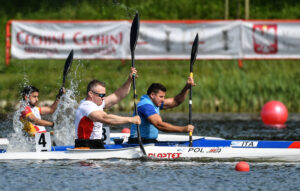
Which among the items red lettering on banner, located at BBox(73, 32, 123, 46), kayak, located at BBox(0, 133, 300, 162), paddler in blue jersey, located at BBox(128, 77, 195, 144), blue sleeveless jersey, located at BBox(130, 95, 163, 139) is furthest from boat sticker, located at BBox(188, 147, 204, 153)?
red lettering on banner, located at BBox(73, 32, 123, 46)

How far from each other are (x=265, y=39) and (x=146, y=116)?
1149cm

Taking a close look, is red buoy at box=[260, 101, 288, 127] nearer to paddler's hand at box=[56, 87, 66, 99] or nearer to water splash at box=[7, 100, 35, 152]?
paddler's hand at box=[56, 87, 66, 99]

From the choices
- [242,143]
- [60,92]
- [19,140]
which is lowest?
[242,143]

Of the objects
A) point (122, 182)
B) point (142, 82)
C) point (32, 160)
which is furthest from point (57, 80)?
point (122, 182)

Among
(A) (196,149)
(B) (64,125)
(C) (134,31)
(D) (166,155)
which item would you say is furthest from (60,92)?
(A) (196,149)

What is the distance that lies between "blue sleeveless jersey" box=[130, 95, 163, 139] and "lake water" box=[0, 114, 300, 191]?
88cm

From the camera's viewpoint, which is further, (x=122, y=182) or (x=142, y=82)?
(x=142, y=82)

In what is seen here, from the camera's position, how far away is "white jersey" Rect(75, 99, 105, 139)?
14.1 meters

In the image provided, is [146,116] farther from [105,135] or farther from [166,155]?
[105,135]

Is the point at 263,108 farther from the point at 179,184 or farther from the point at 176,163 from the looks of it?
the point at 179,184

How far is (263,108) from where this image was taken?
21.6 metres

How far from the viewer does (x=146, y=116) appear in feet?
48.8

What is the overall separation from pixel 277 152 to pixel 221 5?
66.1 ft

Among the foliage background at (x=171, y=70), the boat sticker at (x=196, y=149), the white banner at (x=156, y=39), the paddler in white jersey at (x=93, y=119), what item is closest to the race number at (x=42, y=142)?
the paddler in white jersey at (x=93, y=119)
